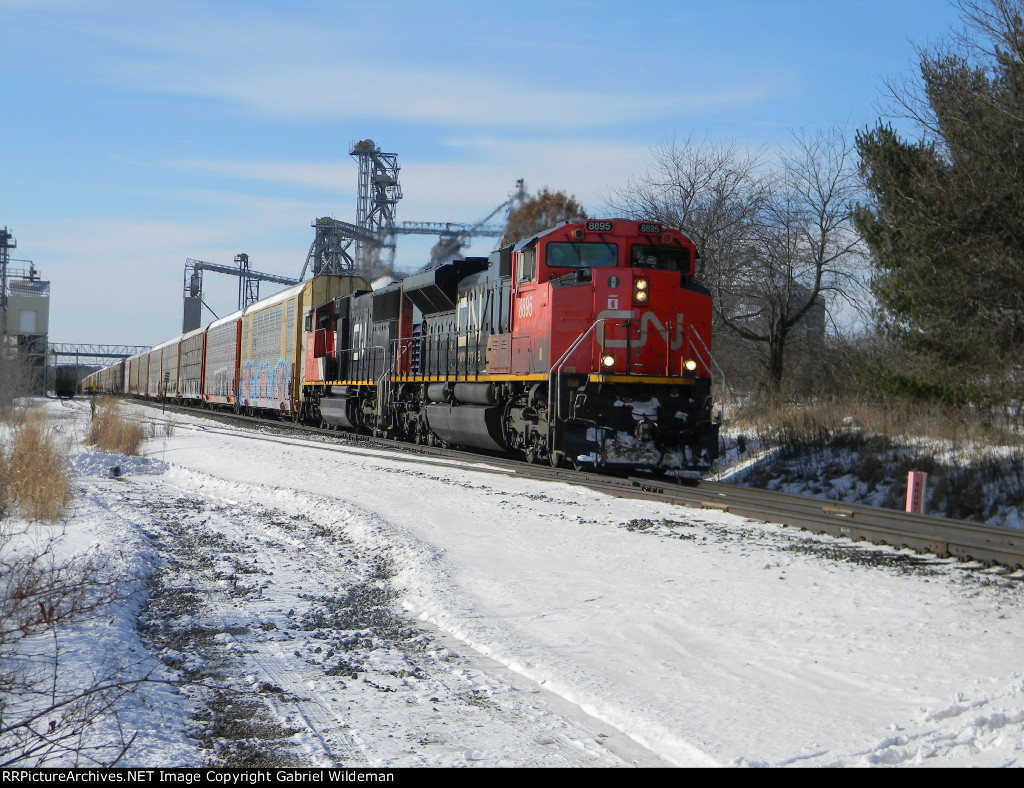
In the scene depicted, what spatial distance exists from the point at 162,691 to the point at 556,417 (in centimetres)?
875

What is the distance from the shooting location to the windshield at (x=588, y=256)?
13047 mm

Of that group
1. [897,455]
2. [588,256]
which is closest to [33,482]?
[588,256]

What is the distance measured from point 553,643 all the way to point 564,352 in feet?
26.0

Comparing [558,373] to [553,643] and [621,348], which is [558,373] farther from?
[553,643]

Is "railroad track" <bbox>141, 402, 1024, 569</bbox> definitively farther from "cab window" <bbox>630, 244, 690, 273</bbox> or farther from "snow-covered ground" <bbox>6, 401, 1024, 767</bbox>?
"cab window" <bbox>630, 244, 690, 273</bbox>

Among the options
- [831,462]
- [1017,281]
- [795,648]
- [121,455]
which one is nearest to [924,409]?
[831,462]

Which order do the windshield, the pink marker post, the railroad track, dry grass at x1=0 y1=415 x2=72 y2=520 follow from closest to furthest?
the railroad track → dry grass at x1=0 y1=415 x2=72 y2=520 → the pink marker post → the windshield

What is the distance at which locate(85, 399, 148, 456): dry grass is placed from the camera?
56.2ft

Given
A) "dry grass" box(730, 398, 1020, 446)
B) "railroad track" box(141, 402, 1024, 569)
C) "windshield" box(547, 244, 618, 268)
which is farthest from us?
"dry grass" box(730, 398, 1020, 446)

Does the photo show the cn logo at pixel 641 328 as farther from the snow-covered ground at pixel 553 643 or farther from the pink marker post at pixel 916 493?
the pink marker post at pixel 916 493

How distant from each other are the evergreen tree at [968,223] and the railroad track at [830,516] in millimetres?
4220

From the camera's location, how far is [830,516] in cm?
926

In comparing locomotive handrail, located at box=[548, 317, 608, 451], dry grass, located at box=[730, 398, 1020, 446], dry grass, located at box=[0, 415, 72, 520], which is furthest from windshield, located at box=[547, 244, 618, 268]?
dry grass, located at box=[0, 415, 72, 520]

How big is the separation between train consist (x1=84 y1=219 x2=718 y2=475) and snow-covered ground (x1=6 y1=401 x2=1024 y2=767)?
3123 mm
